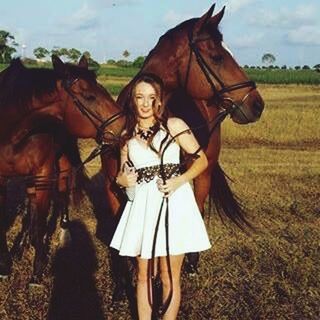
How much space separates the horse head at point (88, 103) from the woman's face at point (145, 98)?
3.74 feet

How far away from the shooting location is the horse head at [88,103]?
490cm

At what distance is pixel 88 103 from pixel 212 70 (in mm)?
1062

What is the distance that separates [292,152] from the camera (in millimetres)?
16234

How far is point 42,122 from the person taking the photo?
211 inches

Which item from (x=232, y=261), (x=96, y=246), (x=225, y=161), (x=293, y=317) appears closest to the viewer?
(x=293, y=317)

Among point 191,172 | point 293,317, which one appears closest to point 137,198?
point 191,172

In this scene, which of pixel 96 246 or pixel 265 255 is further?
pixel 96 246

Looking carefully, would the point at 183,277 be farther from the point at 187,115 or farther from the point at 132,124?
the point at 132,124

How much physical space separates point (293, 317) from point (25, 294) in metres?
2.41

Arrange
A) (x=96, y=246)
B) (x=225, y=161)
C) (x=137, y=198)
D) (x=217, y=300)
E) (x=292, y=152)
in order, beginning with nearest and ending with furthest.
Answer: (x=137, y=198)
(x=217, y=300)
(x=96, y=246)
(x=225, y=161)
(x=292, y=152)

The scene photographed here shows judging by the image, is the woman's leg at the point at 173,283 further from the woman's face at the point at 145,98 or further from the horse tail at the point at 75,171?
the horse tail at the point at 75,171

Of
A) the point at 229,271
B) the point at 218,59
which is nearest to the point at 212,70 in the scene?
the point at 218,59

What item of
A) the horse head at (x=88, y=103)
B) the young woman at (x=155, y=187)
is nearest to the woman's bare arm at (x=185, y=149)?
the young woman at (x=155, y=187)

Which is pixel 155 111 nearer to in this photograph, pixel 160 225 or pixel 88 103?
pixel 160 225
